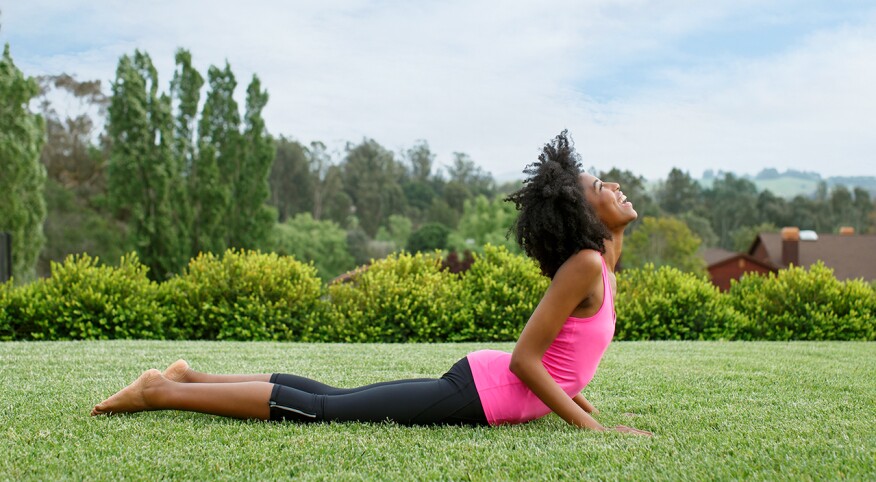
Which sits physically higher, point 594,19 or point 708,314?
point 594,19

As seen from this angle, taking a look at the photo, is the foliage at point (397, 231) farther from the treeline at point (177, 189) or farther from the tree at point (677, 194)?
the tree at point (677, 194)

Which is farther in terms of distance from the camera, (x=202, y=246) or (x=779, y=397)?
(x=202, y=246)

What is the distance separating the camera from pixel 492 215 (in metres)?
44.0

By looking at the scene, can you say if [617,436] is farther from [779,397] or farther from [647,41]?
[647,41]

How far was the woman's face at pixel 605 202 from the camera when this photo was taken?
10.8ft

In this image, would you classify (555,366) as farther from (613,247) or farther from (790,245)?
(790,245)

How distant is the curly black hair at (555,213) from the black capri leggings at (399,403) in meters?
0.61

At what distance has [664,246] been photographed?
38281 millimetres

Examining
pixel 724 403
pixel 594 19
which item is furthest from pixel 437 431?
pixel 594 19

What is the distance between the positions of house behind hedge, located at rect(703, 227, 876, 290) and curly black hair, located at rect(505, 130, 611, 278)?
31157mm

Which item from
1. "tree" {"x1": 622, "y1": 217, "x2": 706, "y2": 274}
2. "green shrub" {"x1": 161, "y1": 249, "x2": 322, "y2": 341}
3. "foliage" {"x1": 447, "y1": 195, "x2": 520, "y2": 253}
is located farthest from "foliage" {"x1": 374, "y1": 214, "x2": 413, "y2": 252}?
"green shrub" {"x1": 161, "y1": 249, "x2": 322, "y2": 341}

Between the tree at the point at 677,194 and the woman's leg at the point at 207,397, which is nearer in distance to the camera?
the woman's leg at the point at 207,397

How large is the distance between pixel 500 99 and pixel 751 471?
26644 millimetres

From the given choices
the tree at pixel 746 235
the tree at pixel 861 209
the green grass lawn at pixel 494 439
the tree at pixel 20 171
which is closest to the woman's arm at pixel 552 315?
the green grass lawn at pixel 494 439
